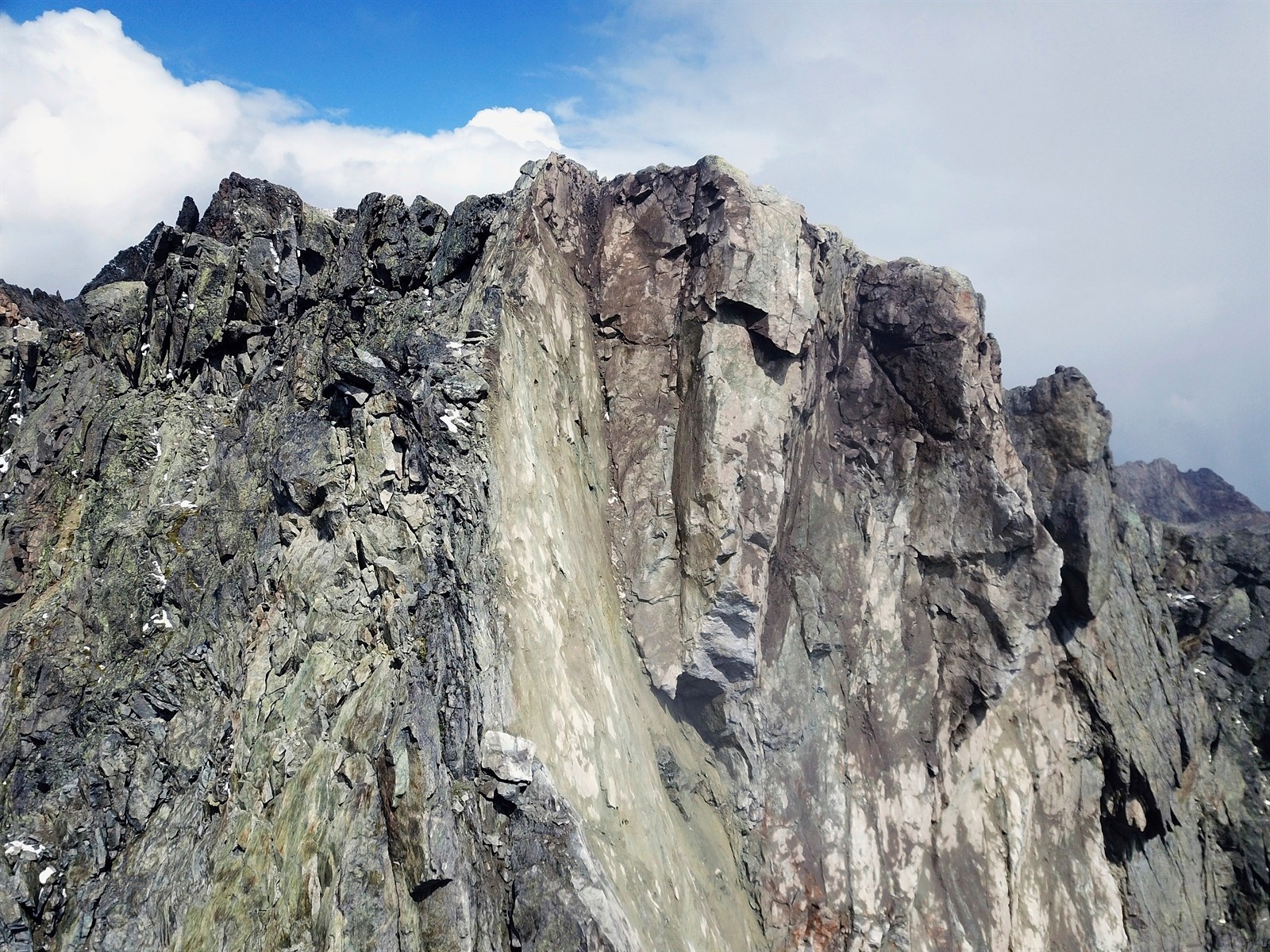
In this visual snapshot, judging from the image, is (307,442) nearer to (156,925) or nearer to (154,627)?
(154,627)

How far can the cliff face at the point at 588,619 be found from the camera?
15.9 metres

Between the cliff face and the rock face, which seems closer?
the cliff face

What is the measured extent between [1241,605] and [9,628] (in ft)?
164

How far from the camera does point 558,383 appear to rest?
21859 mm

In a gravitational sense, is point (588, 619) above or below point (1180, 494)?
below

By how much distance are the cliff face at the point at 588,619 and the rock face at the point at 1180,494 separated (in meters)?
54.7

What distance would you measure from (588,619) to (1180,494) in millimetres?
85251

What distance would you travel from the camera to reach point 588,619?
1869 cm

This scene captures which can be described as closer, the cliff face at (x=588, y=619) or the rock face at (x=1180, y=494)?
the cliff face at (x=588, y=619)

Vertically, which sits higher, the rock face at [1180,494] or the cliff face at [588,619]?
the rock face at [1180,494]

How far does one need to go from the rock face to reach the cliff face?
54.7m

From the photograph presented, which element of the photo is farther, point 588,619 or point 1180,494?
point 1180,494

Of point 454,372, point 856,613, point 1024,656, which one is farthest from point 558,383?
point 1024,656

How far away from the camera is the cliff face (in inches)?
626
